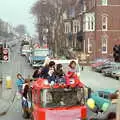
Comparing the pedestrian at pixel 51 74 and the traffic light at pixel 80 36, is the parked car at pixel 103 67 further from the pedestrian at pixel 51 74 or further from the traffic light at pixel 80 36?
the pedestrian at pixel 51 74

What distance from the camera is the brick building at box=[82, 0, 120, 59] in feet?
230

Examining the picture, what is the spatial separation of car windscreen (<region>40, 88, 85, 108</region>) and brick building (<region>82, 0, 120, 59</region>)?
54.3 metres

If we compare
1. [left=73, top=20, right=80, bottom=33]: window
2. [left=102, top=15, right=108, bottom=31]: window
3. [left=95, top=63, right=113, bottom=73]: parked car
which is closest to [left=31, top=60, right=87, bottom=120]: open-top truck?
[left=95, top=63, right=113, bottom=73]: parked car

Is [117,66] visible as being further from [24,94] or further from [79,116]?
[79,116]

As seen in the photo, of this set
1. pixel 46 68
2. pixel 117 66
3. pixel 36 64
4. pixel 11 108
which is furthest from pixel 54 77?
pixel 36 64

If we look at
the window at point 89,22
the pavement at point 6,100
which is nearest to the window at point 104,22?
the window at point 89,22

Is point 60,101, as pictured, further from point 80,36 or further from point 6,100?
point 80,36

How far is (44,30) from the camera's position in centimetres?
9794

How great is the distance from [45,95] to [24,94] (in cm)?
431

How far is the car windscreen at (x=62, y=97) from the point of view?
1555cm

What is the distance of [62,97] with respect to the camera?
15711 mm

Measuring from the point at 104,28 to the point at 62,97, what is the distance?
56.2m

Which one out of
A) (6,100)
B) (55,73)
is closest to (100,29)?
(6,100)

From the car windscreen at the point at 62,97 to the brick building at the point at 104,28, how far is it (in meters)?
54.3
